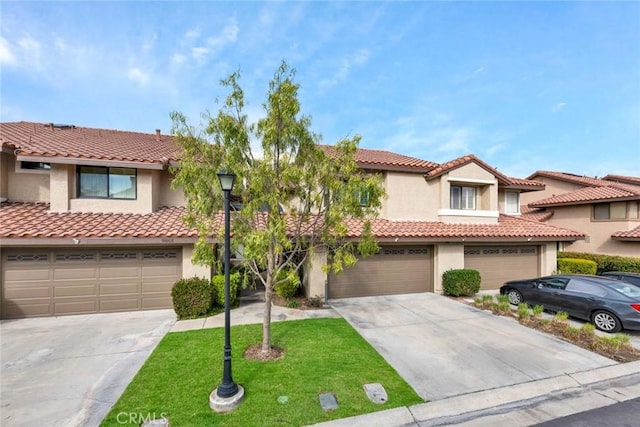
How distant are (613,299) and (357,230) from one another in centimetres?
795

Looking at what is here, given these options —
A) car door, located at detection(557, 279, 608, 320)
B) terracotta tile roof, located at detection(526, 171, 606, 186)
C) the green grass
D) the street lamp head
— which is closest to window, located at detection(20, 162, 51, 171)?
the green grass

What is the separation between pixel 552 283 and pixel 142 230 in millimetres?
14294

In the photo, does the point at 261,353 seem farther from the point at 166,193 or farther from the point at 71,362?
the point at 166,193

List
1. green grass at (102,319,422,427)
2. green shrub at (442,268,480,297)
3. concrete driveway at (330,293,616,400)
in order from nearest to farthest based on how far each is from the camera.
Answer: green grass at (102,319,422,427) → concrete driveway at (330,293,616,400) → green shrub at (442,268,480,297)

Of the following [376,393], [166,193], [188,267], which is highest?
[166,193]

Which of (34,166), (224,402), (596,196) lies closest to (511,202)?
(596,196)

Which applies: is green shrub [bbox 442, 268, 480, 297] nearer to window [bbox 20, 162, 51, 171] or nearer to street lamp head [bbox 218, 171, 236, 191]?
street lamp head [bbox 218, 171, 236, 191]

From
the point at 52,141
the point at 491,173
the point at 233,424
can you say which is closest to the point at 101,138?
the point at 52,141

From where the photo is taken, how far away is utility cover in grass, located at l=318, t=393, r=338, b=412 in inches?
180

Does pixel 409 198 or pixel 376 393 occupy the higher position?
pixel 409 198

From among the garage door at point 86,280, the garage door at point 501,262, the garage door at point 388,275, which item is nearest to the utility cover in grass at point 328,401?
the garage door at point 388,275

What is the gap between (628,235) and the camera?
15023 millimetres

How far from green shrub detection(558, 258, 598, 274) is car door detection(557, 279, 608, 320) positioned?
768 centimetres

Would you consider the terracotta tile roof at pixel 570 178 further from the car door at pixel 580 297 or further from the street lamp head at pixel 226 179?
the street lamp head at pixel 226 179
